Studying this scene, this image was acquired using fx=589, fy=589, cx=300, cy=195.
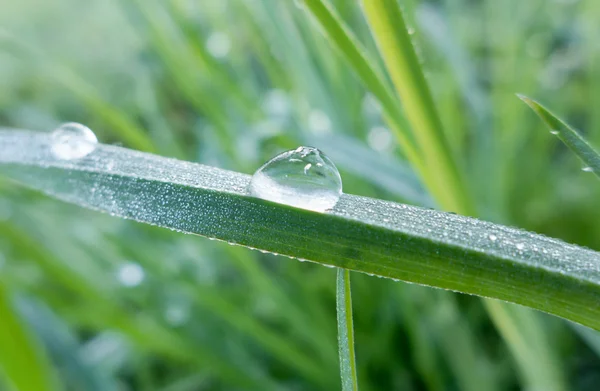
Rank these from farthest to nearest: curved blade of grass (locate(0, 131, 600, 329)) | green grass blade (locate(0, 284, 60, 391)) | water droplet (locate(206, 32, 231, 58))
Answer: water droplet (locate(206, 32, 231, 58))
green grass blade (locate(0, 284, 60, 391))
curved blade of grass (locate(0, 131, 600, 329))

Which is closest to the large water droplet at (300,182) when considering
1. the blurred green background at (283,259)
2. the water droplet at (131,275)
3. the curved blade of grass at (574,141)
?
the curved blade of grass at (574,141)

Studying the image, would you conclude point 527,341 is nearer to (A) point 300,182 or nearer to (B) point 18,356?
(A) point 300,182

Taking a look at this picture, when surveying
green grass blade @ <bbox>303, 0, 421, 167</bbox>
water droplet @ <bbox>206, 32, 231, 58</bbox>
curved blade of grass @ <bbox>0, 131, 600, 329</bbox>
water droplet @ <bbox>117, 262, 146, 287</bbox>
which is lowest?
curved blade of grass @ <bbox>0, 131, 600, 329</bbox>

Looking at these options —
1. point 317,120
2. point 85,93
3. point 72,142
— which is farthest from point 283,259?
point 72,142

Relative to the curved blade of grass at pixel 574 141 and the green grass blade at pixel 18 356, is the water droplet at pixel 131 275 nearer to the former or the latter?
the green grass blade at pixel 18 356

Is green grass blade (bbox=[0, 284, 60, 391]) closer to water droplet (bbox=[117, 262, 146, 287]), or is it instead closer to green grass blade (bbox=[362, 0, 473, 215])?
water droplet (bbox=[117, 262, 146, 287])

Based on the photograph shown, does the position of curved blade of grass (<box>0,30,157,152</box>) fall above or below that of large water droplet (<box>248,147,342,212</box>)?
above

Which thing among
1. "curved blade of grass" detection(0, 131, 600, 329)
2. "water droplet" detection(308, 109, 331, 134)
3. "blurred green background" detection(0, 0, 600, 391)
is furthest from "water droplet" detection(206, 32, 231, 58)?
"curved blade of grass" detection(0, 131, 600, 329)
